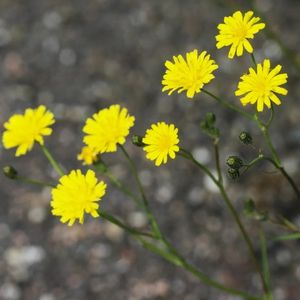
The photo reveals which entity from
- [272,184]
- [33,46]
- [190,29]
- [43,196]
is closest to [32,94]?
[33,46]

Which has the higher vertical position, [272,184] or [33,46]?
[33,46]

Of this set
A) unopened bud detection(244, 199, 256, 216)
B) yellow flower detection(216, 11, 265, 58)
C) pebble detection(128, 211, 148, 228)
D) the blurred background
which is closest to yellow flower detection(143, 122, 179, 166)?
yellow flower detection(216, 11, 265, 58)

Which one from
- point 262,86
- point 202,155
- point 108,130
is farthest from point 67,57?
point 262,86

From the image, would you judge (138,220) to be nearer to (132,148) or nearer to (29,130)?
(132,148)

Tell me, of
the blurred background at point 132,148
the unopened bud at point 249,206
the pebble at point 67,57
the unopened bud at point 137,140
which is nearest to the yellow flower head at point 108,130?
the unopened bud at point 137,140

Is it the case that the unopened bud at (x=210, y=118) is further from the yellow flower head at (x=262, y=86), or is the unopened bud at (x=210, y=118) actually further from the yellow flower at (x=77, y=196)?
the yellow flower at (x=77, y=196)

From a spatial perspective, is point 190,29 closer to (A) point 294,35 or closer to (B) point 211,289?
(A) point 294,35
